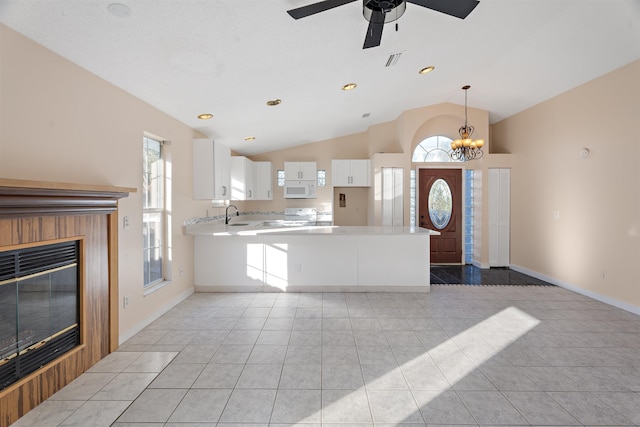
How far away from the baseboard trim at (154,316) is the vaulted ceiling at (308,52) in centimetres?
226

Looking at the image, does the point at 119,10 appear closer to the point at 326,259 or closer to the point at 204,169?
the point at 204,169

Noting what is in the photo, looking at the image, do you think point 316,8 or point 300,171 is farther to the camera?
point 300,171

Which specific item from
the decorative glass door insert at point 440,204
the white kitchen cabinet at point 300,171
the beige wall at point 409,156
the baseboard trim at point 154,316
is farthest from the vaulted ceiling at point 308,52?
the baseboard trim at point 154,316

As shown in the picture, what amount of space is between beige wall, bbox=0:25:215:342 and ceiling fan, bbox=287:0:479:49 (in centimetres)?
168

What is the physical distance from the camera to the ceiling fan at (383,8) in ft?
5.89

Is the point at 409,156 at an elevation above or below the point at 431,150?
below

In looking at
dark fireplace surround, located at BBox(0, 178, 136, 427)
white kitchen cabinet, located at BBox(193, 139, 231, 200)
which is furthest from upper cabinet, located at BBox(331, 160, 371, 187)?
dark fireplace surround, located at BBox(0, 178, 136, 427)

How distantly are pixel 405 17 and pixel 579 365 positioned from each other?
127 inches

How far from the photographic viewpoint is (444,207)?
21.0 ft

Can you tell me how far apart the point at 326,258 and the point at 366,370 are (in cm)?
206

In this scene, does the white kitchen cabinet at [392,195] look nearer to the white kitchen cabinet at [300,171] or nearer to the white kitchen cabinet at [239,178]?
the white kitchen cabinet at [300,171]

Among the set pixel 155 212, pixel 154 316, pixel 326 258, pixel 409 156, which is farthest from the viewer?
pixel 409 156

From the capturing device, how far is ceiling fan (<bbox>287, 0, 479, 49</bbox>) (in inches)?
70.7

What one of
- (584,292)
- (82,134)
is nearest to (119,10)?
(82,134)
